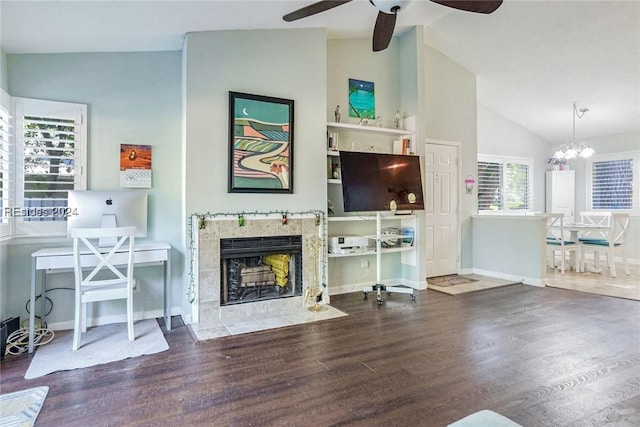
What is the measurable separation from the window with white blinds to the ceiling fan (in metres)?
2.65

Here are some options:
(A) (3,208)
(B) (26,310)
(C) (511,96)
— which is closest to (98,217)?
(A) (3,208)

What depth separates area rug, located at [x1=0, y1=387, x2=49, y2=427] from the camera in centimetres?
192

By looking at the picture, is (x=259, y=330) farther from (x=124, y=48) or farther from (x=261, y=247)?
(x=124, y=48)

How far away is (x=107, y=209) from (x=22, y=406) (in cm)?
181

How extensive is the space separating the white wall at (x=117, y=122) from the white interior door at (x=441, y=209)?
3718mm

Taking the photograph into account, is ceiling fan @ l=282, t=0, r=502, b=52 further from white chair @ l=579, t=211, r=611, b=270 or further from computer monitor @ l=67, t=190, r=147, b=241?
white chair @ l=579, t=211, r=611, b=270

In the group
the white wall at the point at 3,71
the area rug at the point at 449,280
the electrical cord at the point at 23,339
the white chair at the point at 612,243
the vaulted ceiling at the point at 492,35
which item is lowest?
the electrical cord at the point at 23,339

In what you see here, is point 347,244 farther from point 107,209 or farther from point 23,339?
point 23,339

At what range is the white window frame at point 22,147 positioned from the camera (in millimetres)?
3223

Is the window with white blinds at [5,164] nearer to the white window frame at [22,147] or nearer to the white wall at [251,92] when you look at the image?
the white window frame at [22,147]

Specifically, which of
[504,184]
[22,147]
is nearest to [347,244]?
[22,147]

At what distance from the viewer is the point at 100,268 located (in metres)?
2.99

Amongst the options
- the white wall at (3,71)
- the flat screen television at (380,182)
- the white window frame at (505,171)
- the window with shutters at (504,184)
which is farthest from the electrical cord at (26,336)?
the window with shutters at (504,184)

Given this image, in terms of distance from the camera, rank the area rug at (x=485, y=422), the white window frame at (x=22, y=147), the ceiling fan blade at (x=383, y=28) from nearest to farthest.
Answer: the area rug at (x=485, y=422), the ceiling fan blade at (x=383, y=28), the white window frame at (x=22, y=147)
